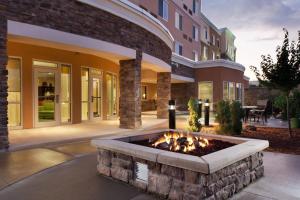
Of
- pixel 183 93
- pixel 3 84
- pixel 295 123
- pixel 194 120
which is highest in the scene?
pixel 183 93

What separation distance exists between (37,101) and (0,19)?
195 inches

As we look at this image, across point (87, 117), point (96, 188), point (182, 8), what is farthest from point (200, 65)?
point (96, 188)

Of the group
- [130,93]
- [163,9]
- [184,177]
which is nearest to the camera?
[184,177]

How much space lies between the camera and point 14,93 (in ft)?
34.0

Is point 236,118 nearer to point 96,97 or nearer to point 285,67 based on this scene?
point 285,67

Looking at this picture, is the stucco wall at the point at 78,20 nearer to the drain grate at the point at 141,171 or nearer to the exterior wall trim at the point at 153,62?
the exterior wall trim at the point at 153,62

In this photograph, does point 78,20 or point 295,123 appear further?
point 295,123

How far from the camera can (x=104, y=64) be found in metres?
14.7

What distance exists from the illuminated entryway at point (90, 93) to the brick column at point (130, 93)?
282cm

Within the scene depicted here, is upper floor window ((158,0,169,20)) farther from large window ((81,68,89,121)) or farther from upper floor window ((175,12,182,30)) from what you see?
large window ((81,68,89,121))

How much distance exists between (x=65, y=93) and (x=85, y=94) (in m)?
1.33

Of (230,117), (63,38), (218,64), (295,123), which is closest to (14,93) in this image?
(63,38)

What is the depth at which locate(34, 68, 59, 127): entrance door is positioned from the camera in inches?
433

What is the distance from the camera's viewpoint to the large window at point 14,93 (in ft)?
33.6
